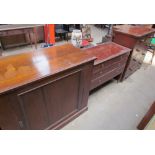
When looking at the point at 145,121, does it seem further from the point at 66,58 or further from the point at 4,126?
the point at 4,126

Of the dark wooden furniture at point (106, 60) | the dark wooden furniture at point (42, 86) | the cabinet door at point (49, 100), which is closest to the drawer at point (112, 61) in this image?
the dark wooden furniture at point (106, 60)

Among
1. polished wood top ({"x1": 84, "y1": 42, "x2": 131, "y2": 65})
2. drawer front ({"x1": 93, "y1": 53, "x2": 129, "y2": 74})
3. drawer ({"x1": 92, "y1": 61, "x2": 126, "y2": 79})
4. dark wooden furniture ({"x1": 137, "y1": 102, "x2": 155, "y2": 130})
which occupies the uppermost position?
polished wood top ({"x1": 84, "y1": 42, "x2": 131, "y2": 65})

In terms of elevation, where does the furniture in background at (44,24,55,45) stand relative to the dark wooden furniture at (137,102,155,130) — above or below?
above

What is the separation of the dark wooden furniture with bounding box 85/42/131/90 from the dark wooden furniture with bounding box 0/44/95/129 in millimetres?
309

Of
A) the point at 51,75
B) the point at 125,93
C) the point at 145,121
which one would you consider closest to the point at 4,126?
the point at 51,75

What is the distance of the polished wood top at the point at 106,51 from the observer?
1807mm

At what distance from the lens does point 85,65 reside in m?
1.32

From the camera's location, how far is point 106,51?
1.99m

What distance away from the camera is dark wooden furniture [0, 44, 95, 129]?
36.8 inches

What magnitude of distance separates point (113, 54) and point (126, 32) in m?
0.59

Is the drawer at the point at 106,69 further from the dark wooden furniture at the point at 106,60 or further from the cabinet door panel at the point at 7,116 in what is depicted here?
the cabinet door panel at the point at 7,116

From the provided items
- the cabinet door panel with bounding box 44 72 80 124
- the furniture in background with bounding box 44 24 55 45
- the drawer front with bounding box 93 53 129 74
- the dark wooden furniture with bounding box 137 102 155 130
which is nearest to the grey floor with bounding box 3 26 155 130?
the dark wooden furniture with bounding box 137 102 155 130

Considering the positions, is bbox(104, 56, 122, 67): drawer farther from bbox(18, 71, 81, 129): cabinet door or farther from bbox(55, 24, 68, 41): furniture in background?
bbox(55, 24, 68, 41): furniture in background
